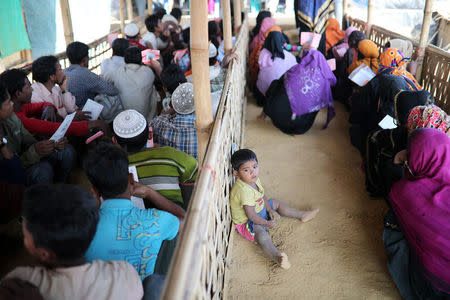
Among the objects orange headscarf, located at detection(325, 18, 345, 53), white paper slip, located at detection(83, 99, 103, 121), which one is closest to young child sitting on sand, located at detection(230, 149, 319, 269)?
white paper slip, located at detection(83, 99, 103, 121)

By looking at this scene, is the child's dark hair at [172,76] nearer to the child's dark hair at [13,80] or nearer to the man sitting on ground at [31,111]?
the man sitting on ground at [31,111]

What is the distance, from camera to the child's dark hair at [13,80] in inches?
97.3

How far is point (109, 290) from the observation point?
0.99 meters

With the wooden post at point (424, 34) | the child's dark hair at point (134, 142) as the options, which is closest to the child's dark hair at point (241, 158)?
the child's dark hair at point (134, 142)

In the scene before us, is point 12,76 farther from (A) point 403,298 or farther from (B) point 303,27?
(B) point 303,27

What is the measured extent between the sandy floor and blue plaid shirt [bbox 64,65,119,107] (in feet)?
5.47

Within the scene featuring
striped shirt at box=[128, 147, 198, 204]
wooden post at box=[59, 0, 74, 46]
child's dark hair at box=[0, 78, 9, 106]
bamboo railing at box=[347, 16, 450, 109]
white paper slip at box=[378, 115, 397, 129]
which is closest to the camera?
striped shirt at box=[128, 147, 198, 204]

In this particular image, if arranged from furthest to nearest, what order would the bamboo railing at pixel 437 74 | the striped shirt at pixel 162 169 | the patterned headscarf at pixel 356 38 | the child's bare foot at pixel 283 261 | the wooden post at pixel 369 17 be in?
the wooden post at pixel 369 17 → the patterned headscarf at pixel 356 38 → the bamboo railing at pixel 437 74 → the child's bare foot at pixel 283 261 → the striped shirt at pixel 162 169

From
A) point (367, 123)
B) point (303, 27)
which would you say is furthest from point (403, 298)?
point (303, 27)

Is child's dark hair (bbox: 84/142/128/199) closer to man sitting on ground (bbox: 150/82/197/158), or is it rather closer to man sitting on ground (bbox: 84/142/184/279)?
man sitting on ground (bbox: 84/142/184/279)

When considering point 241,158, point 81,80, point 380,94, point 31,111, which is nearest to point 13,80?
point 31,111

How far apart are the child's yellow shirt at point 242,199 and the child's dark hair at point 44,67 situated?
1864mm

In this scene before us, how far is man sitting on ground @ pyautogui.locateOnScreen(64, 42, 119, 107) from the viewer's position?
3.23 metres

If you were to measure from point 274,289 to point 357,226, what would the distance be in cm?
90
